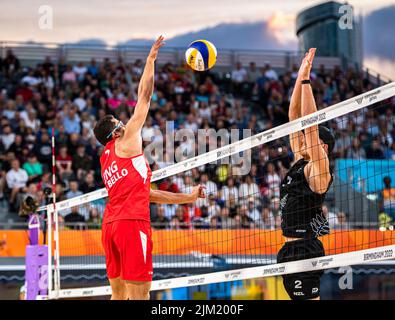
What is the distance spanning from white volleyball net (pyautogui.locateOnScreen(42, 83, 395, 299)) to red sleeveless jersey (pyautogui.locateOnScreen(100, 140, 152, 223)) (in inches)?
48.0

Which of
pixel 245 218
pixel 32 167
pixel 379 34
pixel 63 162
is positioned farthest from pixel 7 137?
pixel 379 34

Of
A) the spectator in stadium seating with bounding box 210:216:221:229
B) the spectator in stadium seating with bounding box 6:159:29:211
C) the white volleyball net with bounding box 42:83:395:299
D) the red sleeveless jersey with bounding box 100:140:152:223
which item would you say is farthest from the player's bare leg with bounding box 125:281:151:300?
the spectator in stadium seating with bounding box 6:159:29:211

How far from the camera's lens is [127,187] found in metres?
5.69

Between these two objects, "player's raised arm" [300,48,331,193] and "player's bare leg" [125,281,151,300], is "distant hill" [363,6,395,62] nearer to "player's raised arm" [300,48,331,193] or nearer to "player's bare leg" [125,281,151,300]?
"player's raised arm" [300,48,331,193]

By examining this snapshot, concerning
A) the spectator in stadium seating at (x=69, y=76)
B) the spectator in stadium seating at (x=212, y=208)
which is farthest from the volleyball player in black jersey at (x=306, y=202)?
the spectator in stadium seating at (x=69, y=76)

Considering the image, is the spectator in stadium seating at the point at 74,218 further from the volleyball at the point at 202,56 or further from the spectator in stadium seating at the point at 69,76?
the spectator in stadium seating at the point at 69,76

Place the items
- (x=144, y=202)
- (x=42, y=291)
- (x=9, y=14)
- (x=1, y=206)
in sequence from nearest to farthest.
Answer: (x=144, y=202) < (x=42, y=291) < (x=1, y=206) < (x=9, y=14)

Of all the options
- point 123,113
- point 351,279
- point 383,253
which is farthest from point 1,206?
point 383,253

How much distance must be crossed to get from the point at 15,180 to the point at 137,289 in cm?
830

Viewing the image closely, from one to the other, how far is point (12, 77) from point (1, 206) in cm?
560

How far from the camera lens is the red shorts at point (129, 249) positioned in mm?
5469

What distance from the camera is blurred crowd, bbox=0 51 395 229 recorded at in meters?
12.3

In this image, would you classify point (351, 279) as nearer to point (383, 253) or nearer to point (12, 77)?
point (383, 253)

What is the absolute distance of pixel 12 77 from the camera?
17641 mm
